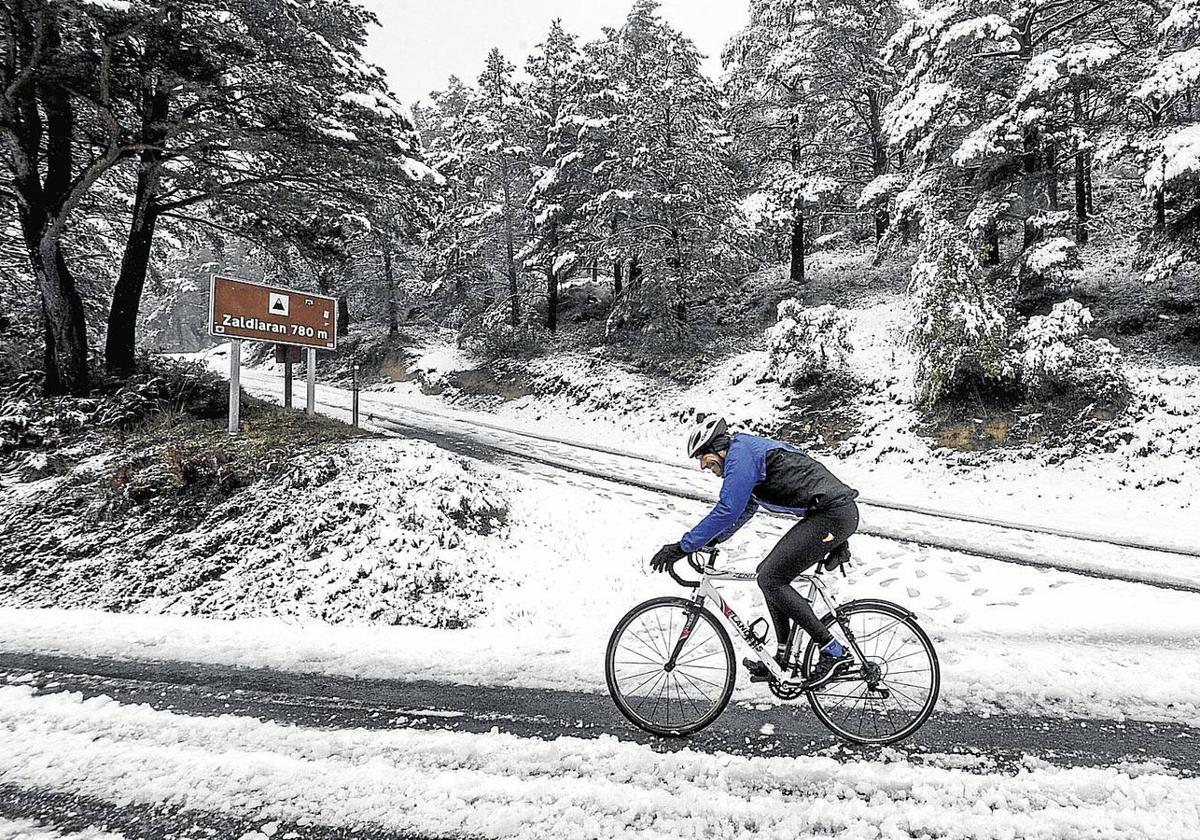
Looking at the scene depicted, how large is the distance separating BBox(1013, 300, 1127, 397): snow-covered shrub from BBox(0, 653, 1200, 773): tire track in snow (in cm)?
1078

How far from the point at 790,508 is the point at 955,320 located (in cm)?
1122

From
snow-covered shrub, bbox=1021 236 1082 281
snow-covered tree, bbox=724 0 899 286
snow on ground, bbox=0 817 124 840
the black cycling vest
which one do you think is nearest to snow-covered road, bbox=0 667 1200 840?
snow on ground, bbox=0 817 124 840

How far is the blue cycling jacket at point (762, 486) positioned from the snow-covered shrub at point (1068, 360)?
11.6 m

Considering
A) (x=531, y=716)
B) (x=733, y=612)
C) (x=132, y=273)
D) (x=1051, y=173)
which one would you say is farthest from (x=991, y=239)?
(x=132, y=273)

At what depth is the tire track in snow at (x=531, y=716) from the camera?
3924mm

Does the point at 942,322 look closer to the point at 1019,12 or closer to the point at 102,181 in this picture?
the point at 1019,12

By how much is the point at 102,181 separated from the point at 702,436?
54.4 feet

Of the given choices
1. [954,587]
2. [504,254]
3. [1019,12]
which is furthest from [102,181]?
[1019,12]

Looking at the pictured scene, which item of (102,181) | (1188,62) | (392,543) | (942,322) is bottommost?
(392,543)

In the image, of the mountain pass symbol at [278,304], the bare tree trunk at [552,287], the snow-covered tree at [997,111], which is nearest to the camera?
the mountain pass symbol at [278,304]

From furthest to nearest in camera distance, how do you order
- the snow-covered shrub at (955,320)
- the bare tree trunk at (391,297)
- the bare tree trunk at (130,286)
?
1. the bare tree trunk at (391,297)
2. the snow-covered shrub at (955,320)
3. the bare tree trunk at (130,286)

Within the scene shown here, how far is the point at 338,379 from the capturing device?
1206 inches

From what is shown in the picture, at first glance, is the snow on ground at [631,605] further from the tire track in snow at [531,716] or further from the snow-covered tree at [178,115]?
the snow-covered tree at [178,115]

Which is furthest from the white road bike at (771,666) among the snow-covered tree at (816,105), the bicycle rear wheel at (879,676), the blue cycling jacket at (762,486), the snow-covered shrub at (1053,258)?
the snow-covered tree at (816,105)
